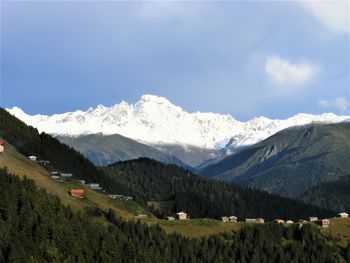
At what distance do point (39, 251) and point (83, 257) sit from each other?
1419cm

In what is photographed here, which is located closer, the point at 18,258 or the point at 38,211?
the point at 18,258

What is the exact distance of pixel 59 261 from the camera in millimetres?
174375

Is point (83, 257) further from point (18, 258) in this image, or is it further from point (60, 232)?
point (18, 258)

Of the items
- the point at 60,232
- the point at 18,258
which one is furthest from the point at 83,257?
Result: the point at 18,258

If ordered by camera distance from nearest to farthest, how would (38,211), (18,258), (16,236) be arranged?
(18,258)
(16,236)
(38,211)

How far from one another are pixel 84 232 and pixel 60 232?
10241mm

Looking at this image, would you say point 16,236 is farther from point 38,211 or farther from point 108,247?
point 108,247

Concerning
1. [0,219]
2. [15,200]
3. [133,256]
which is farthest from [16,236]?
[133,256]

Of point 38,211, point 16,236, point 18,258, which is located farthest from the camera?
point 38,211

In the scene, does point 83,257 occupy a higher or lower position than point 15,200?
lower

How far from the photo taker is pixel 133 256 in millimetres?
198250

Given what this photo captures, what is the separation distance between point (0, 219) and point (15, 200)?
1381 centimetres

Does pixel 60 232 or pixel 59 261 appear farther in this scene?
pixel 60 232

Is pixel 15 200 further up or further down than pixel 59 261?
further up
